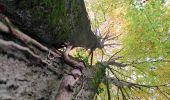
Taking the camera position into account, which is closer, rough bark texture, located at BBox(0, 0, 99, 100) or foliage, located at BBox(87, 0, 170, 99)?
rough bark texture, located at BBox(0, 0, 99, 100)

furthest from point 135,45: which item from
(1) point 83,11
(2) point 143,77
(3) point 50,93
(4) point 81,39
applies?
(3) point 50,93

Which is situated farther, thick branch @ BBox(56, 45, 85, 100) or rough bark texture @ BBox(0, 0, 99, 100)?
thick branch @ BBox(56, 45, 85, 100)

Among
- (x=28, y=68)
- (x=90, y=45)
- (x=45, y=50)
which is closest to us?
(x=28, y=68)

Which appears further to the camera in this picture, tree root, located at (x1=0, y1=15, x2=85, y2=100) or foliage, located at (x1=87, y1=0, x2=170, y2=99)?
foliage, located at (x1=87, y1=0, x2=170, y2=99)

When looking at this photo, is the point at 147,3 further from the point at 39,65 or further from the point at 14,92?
the point at 14,92

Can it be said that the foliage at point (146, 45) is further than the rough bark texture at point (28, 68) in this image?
Yes

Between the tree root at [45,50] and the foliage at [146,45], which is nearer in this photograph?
the tree root at [45,50]

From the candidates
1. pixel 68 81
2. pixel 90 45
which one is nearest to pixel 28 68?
pixel 68 81

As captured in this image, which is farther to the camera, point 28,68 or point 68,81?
point 68,81

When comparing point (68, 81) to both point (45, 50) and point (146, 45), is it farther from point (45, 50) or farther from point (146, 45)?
point (146, 45)

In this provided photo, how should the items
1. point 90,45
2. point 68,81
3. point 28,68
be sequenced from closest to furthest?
point 28,68
point 68,81
point 90,45

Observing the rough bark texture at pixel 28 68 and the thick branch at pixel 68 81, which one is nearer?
Answer: the rough bark texture at pixel 28 68

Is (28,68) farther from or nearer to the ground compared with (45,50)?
nearer to the ground

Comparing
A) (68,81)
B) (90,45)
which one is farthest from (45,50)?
(90,45)
